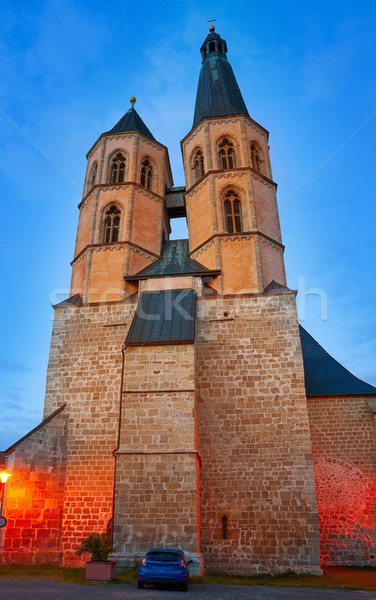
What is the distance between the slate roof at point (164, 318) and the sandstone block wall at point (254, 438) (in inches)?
31.9

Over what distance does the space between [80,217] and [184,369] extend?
11.1 metres

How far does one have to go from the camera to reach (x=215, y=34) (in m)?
30.0

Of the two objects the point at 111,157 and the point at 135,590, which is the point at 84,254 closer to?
the point at 111,157

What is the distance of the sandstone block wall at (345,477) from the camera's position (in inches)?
614

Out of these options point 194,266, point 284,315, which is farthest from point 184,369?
point 194,266

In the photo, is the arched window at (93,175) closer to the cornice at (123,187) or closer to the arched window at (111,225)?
the cornice at (123,187)

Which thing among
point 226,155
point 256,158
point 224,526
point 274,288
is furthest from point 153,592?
point 256,158

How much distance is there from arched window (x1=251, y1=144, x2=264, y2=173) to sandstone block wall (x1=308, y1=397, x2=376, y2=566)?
1101 cm

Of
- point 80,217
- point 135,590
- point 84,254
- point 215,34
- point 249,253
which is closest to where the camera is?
point 135,590

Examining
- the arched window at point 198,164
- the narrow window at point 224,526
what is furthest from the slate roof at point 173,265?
the narrow window at point 224,526

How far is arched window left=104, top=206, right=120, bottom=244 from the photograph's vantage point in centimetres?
2014

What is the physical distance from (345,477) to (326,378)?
12.6ft

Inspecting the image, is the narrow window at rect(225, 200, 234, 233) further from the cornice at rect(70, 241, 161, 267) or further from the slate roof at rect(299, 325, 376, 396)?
the slate roof at rect(299, 325, 376, 396)

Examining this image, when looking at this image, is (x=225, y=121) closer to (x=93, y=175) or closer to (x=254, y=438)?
(x=93, y=175)
